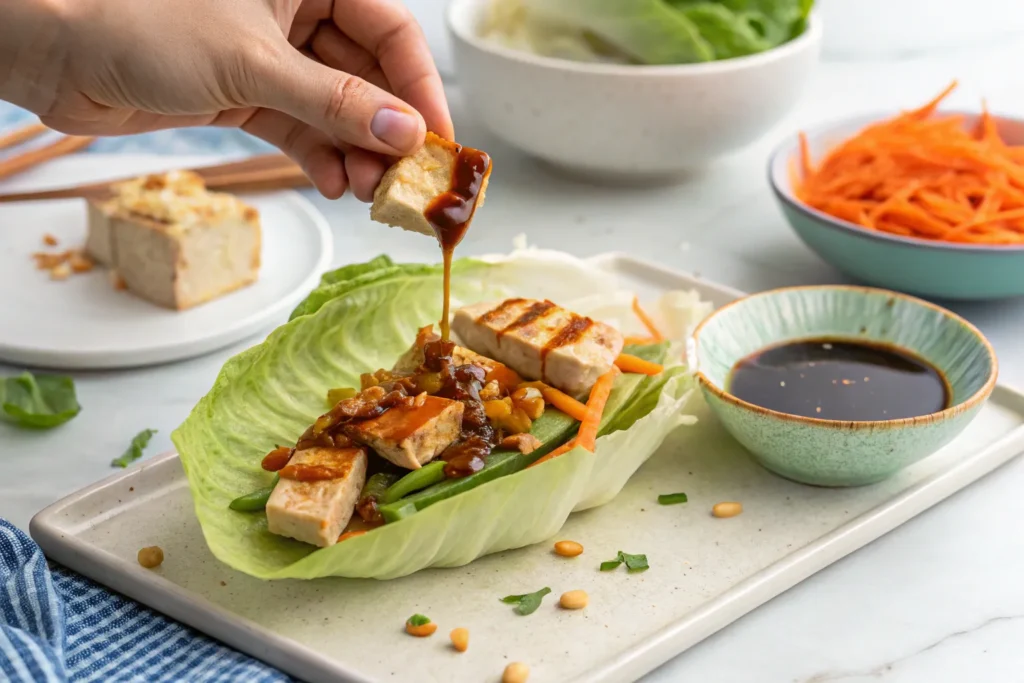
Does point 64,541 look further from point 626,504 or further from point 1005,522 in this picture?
point 1005,522

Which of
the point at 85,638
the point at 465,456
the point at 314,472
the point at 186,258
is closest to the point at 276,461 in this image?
the point at 314,472

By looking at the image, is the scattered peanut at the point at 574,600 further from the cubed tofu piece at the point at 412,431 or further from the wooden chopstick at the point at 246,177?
the wooden chopstick at the point at 246,177

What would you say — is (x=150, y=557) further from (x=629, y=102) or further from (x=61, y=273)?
(x=629, y=102)

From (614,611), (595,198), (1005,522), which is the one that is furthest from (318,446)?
(595,198)

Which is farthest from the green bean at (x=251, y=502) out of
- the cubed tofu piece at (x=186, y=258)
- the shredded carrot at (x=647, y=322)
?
the cubed tofu piece at (x=186, y=258)

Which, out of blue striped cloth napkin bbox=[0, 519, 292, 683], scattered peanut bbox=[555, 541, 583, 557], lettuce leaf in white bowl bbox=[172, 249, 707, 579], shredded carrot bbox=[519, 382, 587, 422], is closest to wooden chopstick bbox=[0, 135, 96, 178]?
lettuce leaf in white bowl bbox=[172, 249, 707, 579]

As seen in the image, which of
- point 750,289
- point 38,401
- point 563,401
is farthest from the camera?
point 750,289

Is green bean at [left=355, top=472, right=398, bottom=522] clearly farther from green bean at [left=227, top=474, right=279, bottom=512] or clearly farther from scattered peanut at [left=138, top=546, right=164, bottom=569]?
scattered peanut at [left=138, top=546, right=164, bottom=569]
